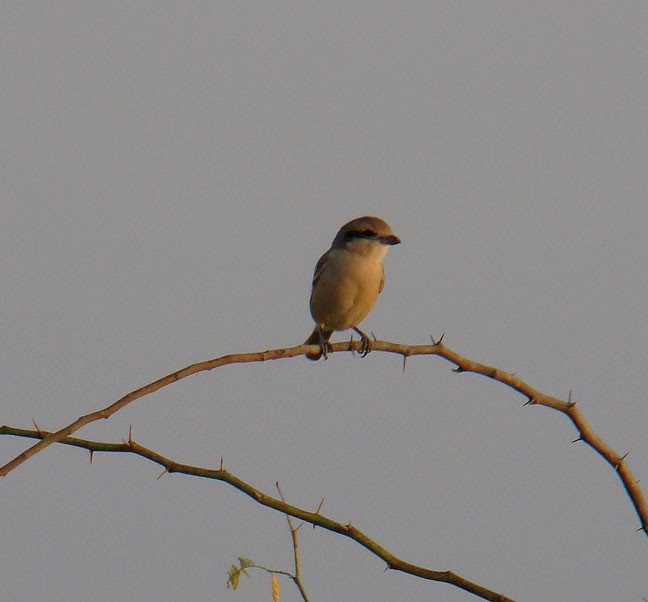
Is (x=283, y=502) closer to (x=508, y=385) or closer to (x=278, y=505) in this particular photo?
(x=278, y=505)

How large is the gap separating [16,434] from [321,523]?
1146mm

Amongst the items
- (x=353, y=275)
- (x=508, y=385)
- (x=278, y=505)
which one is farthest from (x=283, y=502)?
(x=353, y=275)

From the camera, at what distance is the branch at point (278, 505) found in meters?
3.84

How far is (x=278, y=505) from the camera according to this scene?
398 centimetres

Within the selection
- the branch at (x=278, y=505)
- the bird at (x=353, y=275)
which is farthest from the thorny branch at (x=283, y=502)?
the bird at (x=353, y=275)

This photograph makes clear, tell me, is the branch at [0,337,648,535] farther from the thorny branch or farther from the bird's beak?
the bird's beak

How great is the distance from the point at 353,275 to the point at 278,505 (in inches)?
199

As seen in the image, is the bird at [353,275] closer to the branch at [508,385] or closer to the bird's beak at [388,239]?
the bird's beak at [388,239]

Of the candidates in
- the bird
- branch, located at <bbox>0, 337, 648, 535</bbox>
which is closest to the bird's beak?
the bird

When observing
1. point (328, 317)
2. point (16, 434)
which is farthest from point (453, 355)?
point (328, 317)

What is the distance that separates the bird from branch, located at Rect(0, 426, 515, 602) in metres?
4.84

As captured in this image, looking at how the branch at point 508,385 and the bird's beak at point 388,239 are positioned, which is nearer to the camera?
the branch at point 508,385

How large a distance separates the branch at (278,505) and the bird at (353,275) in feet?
15.9

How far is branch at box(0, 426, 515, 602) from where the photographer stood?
3.84m
